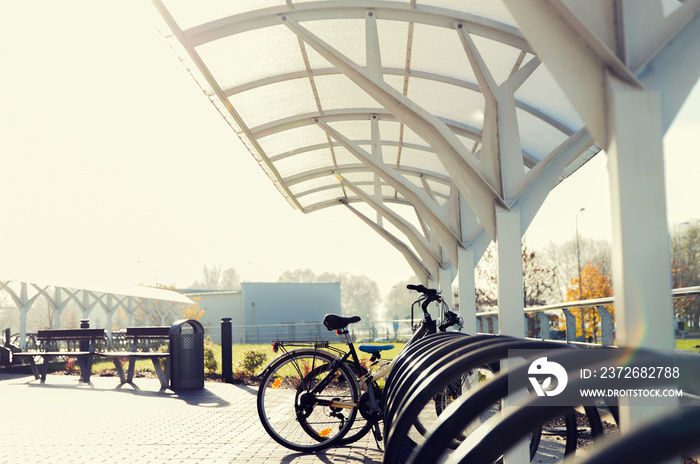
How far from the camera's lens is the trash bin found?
10.7 m

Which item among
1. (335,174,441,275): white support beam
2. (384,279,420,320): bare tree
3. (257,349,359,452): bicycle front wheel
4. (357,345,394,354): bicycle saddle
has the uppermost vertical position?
(335,174,441,275): white support beam

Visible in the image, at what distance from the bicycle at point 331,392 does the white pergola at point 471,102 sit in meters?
1.29

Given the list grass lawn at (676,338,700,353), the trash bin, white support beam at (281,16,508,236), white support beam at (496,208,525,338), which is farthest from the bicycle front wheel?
the trash bin

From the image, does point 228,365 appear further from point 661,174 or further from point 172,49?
point 661,174

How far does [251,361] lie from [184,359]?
81.1 inches

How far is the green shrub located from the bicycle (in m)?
6.80

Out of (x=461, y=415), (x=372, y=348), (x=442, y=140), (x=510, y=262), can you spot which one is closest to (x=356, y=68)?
(x=442, y=140)

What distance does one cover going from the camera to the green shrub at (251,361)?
12492mm

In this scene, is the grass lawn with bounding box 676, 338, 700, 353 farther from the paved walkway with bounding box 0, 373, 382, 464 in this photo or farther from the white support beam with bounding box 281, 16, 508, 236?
the paved walkway with bounding box 0, 373, 382, 464

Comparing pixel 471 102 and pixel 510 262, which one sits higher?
pixel 471 102

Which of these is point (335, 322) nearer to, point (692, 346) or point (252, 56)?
point (252, 56)

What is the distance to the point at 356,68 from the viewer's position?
5.45 meters

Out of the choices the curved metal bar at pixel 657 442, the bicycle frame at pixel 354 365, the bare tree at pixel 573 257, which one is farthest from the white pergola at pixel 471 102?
the bare tree at pixel 573 257

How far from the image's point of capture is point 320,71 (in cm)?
780
